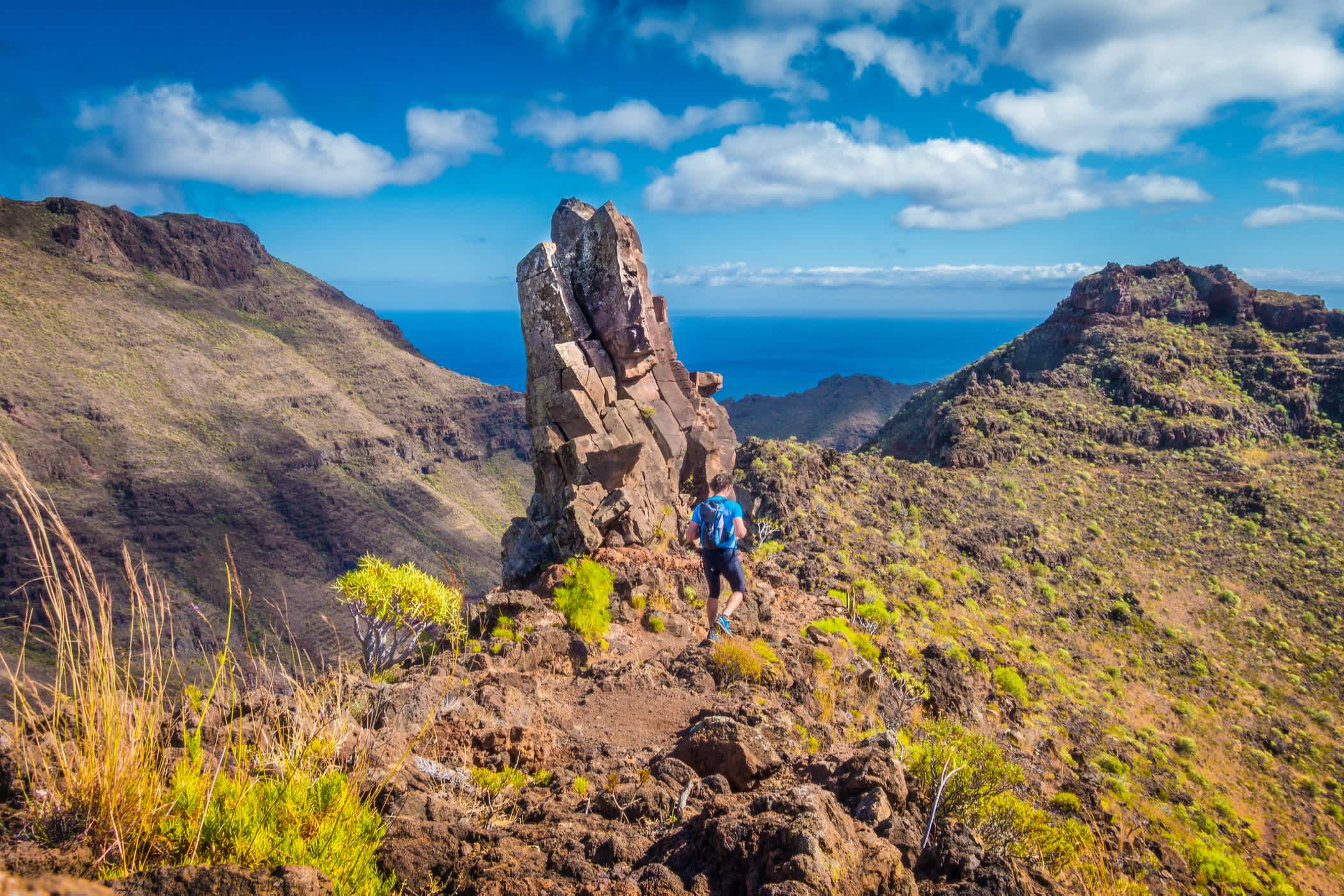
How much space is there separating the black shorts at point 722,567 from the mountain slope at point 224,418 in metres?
43.8

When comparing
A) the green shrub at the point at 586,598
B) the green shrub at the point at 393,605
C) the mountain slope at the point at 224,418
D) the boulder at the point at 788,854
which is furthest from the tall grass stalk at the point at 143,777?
the mountain slope at the point at 224,418

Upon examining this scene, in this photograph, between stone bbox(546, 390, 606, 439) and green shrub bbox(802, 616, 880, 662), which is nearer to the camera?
green shrub bbox(802, 616, 880, 662)

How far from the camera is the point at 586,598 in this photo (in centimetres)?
1080

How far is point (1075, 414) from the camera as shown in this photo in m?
35.6

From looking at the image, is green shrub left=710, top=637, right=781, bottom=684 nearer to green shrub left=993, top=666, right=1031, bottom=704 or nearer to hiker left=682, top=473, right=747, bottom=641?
hiker left=682, top=473, right=747, bottom=641

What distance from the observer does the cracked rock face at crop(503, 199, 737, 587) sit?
14.8 meters

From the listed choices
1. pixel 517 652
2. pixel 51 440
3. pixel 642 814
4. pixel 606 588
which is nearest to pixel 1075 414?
pixel 606 588

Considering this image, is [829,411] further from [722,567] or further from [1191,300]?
[722,567]

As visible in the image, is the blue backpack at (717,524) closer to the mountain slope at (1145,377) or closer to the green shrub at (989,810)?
the green shrub at (989,810)

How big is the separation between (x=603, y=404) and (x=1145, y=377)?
114 feet

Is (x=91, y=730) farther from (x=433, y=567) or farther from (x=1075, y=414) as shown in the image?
(x=433, y=567)

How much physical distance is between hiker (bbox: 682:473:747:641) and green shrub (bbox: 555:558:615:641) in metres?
1.58

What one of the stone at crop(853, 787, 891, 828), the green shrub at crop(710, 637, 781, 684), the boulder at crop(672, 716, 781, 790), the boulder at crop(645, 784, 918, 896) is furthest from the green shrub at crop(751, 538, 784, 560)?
the boulder at crop(645, 784, 918, 896)

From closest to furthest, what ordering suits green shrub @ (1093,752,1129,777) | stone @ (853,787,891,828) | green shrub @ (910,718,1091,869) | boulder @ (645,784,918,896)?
1. boulder @ (645,784,918,896)
2. stone @ (853,787,891,828)
3. green shrub @ (910,718,1091,869)
4. green shrub @ (1093,752,1129,777)
